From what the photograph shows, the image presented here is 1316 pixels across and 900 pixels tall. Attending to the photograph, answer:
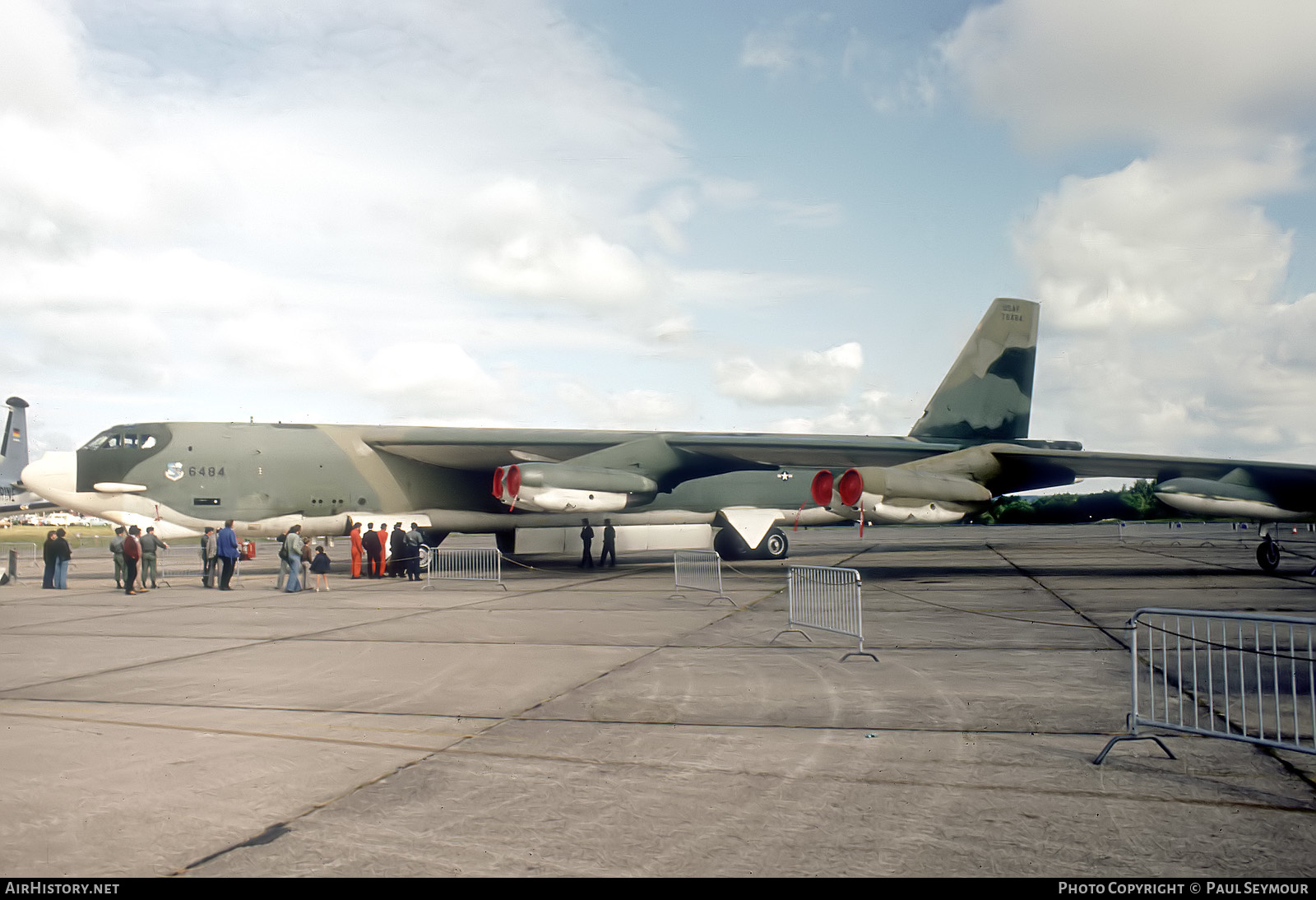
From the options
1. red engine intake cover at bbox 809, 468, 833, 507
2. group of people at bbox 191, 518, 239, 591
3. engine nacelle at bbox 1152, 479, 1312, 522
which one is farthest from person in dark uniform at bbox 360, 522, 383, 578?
engine nacelle at bbox 1152, 479, 1312, 522

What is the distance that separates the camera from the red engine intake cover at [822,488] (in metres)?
16.4

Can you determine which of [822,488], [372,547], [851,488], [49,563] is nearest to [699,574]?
[822,488]

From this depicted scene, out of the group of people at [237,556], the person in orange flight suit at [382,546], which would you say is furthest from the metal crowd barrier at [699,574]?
the person in orange flight suit at [382,546]

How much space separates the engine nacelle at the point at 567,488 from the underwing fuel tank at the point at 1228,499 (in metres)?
10.6

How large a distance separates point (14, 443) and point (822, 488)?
5680 cm

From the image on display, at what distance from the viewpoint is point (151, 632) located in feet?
35.5

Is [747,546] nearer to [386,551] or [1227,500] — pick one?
[386,551]

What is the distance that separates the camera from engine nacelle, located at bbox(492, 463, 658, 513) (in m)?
17.6

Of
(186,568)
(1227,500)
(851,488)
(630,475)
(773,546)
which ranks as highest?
(630,475)

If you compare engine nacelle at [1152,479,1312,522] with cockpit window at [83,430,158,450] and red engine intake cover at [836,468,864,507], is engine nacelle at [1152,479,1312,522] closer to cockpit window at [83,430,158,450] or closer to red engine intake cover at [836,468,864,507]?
red engine intake cover at [836,468,864,507]

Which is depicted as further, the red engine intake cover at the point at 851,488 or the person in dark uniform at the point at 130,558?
the red engine intake cover at the point at 851,488

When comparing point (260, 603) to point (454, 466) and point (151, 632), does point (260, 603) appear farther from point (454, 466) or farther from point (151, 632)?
point (454, 466)

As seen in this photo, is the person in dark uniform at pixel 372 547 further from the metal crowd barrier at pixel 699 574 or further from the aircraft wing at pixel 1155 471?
the aircraft wing at pixel 1155 471

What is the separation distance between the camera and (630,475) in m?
19.2
